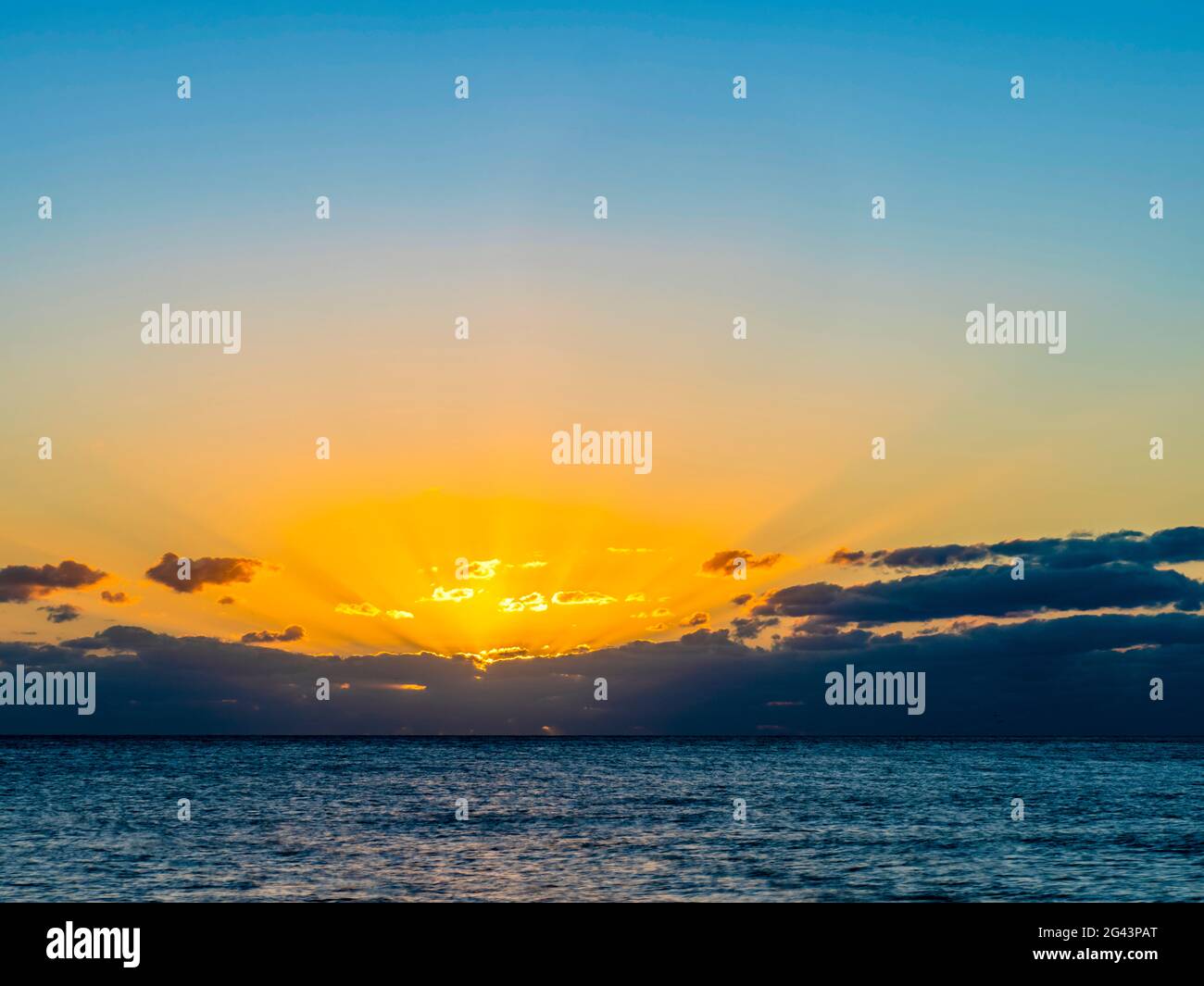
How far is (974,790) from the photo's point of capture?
3356 inches

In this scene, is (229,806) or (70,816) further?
(229,806)

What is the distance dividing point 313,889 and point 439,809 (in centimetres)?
2960

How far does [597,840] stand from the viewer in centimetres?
4925

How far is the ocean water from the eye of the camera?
37.5 meters

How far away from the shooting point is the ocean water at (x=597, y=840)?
3753cm

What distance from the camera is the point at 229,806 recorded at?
68125 millimetres
